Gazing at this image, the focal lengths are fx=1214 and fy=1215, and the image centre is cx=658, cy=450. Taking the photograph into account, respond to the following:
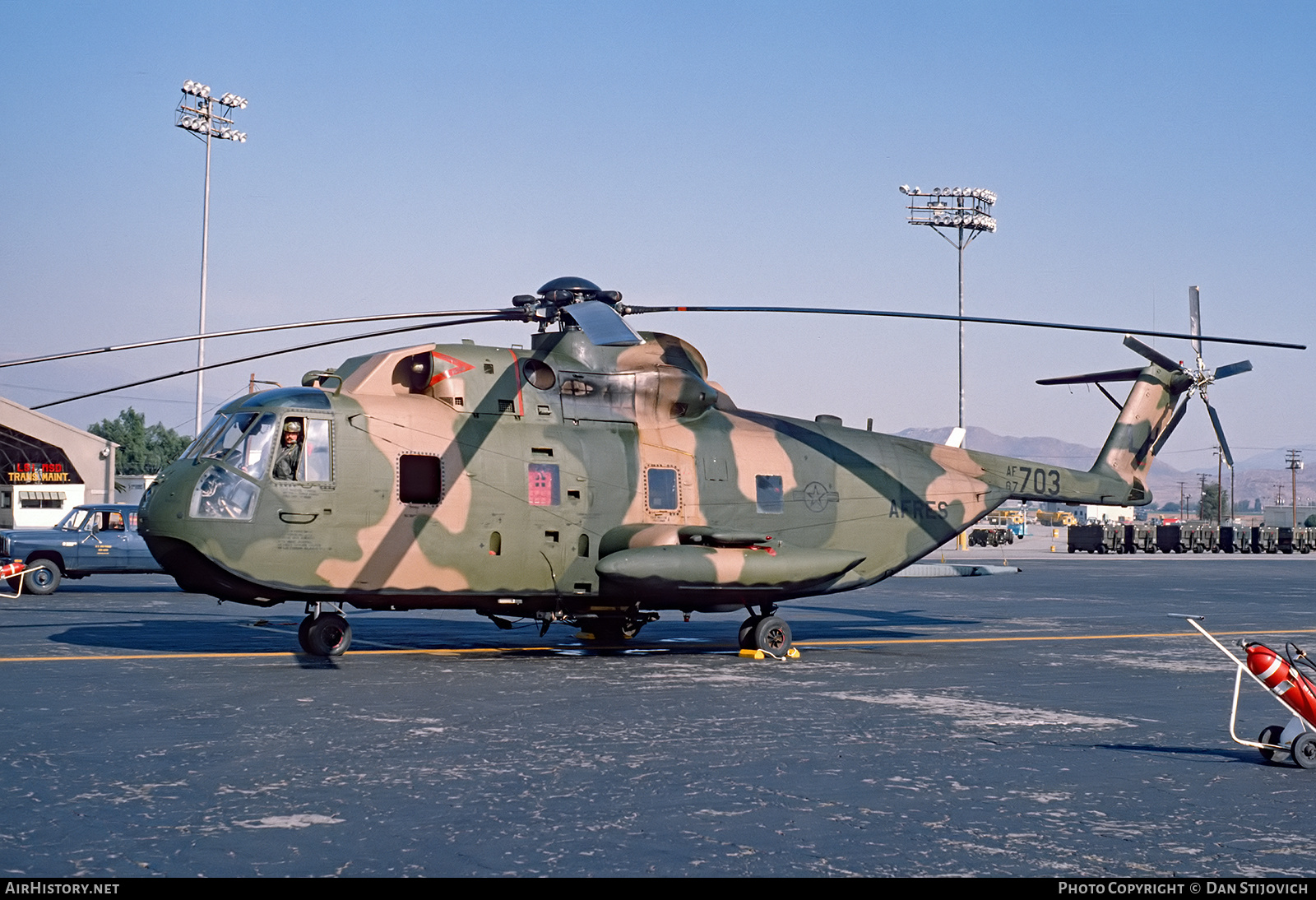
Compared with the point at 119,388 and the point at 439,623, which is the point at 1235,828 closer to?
the point at 119,388

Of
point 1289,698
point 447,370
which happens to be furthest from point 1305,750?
point 447,370

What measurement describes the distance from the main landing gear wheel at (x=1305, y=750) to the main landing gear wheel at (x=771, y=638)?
8.75 meters

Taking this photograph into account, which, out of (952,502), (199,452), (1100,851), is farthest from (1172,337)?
(199,452)

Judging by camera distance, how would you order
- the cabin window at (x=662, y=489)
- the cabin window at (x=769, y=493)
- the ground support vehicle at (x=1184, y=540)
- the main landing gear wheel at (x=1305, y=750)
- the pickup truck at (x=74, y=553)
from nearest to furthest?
1. the main landing gear wheel at (x=1305, y=750)
2. the cabin window at (x=662, y=489)
3. the cabin window at (x=769, y=493)
4. the pickup truck at (x=74, y=553)
5. the ground support vehicle at (x=1184, y=540)

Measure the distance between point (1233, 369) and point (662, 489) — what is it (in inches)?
440

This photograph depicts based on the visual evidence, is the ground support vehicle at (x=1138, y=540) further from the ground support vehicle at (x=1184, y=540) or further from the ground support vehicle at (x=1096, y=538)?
the ground support vehicle at (x=1184, y=540)

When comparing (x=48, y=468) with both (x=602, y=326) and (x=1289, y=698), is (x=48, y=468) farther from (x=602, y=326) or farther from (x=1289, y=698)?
(x=1289, y=698)

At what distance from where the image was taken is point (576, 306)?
48.7 feet

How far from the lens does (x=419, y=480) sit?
16359mm

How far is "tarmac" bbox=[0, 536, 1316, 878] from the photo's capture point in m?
7.00

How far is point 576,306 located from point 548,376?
2.83m

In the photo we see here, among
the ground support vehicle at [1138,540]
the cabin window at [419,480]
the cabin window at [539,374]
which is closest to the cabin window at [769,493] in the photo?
the cabin window at [539,374]

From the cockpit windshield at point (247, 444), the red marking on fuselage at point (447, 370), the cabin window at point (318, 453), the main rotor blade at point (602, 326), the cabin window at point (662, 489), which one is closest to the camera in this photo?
the main rotor blade at point (602, 326)

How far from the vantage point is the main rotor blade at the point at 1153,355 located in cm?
2247
